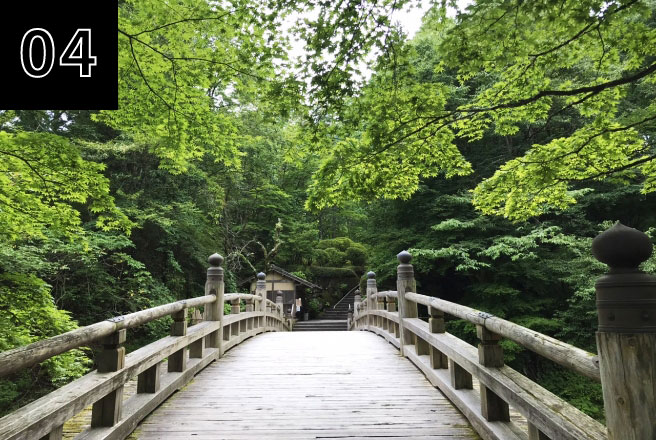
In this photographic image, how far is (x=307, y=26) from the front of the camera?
4.00 meters

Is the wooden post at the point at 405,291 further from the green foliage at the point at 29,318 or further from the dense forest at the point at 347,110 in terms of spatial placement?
the green foliage at the point at 29,318

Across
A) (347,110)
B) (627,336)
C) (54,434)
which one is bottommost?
(54,434)

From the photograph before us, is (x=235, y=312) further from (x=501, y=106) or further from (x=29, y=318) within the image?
(x=501, y=106)

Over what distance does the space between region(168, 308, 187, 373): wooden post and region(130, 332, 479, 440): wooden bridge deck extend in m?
0.28

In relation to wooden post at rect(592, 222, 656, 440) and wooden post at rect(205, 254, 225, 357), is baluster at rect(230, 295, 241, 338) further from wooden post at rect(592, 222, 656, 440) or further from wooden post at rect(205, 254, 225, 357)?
wooden post at rect(592, 222, 656, 440)

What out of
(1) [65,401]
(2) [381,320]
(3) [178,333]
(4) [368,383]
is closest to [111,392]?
(1) [65,401]

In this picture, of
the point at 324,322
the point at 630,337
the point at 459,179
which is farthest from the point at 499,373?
the point at 324,322

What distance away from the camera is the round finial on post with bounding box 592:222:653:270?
1410 mm

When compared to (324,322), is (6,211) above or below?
above

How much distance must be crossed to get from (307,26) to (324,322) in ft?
65.6

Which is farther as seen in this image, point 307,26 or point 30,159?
point 30,159

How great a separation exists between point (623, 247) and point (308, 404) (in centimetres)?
296

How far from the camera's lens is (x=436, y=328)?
403 cm

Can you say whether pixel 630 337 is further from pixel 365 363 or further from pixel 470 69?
pixel 365 363
